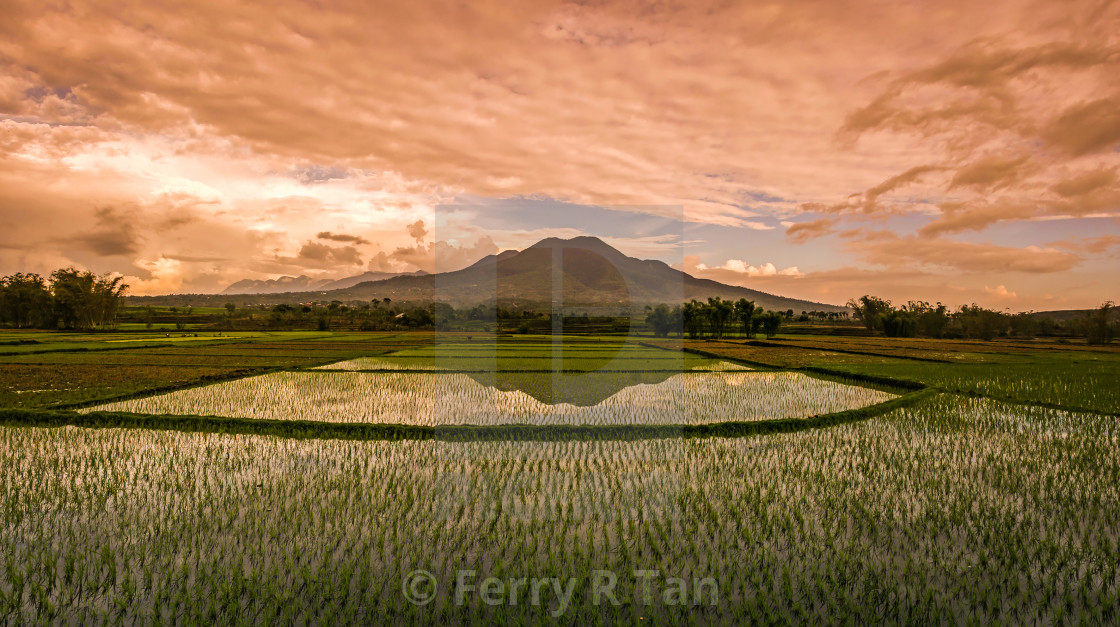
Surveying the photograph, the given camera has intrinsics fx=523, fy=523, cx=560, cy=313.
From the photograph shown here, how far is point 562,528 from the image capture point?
5.04 metres

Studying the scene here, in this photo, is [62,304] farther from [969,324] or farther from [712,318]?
[969,324]

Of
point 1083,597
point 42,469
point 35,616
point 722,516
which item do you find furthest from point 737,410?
point 42,469

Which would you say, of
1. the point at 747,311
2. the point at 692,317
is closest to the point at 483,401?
the point at 692,317

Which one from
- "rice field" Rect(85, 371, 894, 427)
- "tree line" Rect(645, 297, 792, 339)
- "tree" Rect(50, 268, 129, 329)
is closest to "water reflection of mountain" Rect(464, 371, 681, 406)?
"rice field" Rect(85, 371, 894, 427)

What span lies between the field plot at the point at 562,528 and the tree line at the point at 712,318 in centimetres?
3582

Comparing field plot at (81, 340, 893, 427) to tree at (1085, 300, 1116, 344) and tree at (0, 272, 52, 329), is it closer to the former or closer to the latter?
tree at (1085, 300, 1116, 344)

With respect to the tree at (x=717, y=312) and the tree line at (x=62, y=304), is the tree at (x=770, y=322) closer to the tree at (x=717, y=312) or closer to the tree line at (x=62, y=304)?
the tree at (x=717, y=312)

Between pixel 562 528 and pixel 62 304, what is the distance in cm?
6473

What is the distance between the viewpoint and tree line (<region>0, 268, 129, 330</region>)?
4944cm

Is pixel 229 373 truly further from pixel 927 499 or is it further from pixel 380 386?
pixel 927 499

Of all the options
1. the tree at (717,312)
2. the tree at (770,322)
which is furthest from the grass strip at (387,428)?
the tree at (717,312)

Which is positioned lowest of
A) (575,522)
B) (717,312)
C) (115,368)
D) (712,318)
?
(575,522)

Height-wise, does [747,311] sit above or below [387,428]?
above

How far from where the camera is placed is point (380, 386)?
1509 cm
